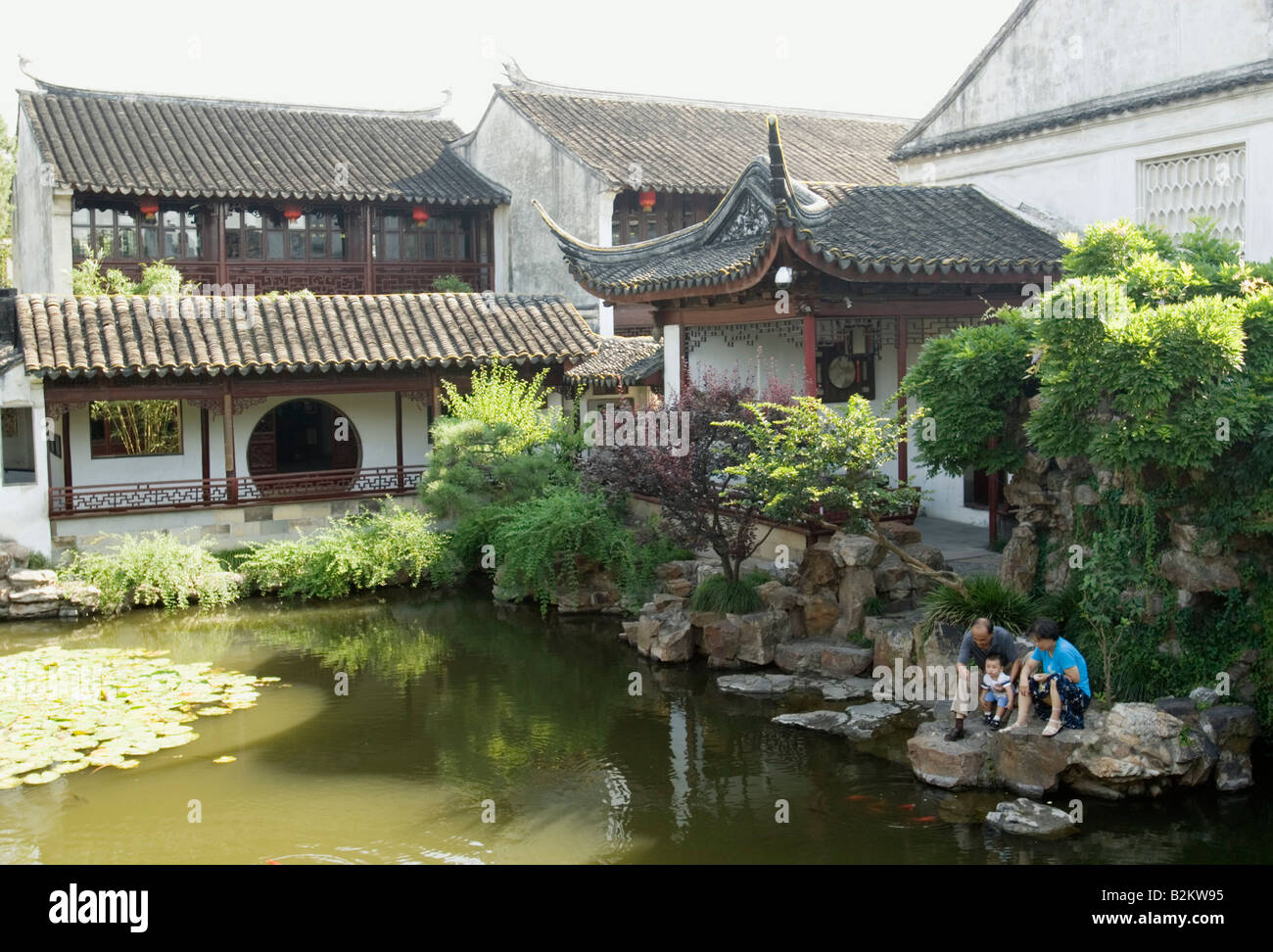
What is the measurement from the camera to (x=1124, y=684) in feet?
29.9

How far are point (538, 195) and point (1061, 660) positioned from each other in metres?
16.6

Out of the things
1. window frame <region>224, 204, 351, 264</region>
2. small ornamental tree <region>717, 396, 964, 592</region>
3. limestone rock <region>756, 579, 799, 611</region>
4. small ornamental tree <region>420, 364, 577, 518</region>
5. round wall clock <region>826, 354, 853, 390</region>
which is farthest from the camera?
window frame <region>224, 204, 351, 264</region>

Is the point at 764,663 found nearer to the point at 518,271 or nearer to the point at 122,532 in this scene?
the point at 122,532

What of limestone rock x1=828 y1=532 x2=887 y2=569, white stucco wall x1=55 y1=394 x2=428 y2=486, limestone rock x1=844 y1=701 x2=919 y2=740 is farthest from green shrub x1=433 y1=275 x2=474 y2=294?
limestone rock x1=844 y1=701 x2=919 y2=740

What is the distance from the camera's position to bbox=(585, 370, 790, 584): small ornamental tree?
471 inches

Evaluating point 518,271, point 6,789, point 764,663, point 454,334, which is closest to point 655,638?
point 764,663

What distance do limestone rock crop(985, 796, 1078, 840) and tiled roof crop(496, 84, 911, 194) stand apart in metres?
15.0

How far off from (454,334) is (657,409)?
538 centimetres

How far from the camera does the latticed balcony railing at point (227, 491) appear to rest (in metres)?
15.5

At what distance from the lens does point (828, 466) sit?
10.7 m

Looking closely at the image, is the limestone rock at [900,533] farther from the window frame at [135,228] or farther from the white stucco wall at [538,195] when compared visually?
the window frame at [135,228]

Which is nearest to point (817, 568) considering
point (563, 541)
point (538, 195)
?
point (563, 541)

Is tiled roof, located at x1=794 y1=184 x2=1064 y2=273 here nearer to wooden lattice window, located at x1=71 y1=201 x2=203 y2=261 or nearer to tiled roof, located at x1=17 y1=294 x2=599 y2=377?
tiled roof, located at x1=17 y1=294 x2=599 y2=377

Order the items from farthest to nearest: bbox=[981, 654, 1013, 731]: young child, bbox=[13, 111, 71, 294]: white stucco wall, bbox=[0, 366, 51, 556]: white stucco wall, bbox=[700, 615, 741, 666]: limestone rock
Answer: bbox=[13, 111, 71, 294]: white stucco wall < bbox=[0, 366, 51, 556]: white stucco wall < bbox=[700, 615, 741, 666]: limestone rock < bbox=[981, 654, 1013, 731]: young child
